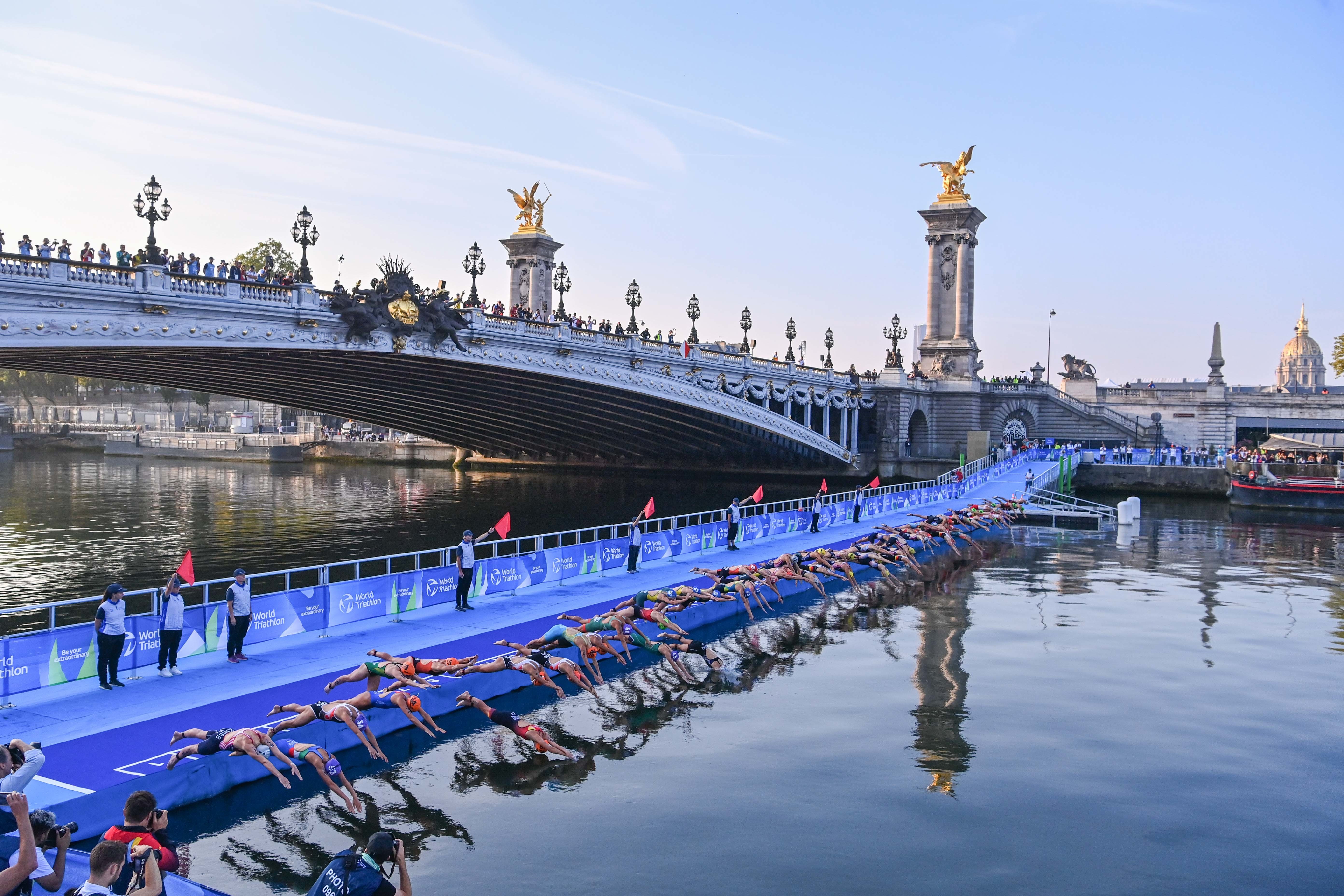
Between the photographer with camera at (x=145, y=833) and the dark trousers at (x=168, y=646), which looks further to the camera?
the dark trousers at (x=168, y=646)

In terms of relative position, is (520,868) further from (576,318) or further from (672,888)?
(576,318)

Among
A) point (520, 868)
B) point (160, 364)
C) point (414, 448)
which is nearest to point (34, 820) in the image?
point (520, 868)

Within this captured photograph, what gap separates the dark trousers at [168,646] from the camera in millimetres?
18766

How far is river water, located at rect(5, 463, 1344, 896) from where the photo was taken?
1362 cm

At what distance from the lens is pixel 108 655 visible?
58.5ft

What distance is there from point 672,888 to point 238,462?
10375cm

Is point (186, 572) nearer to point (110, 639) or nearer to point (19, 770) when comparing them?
point (110, 639)

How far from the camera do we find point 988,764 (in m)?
17.6

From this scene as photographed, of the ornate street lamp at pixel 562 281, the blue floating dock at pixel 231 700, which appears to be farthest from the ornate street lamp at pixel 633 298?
the blue floating dock at pixel 231 700

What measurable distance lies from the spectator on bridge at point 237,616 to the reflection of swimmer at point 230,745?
184 inches

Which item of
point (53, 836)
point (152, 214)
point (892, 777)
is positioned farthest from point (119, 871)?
point (152, 214)

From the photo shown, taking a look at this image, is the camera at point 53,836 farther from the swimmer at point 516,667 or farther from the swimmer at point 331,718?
the swimmer at point 516,667

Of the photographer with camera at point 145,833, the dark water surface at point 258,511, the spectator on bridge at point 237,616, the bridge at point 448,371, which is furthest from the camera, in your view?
the dark water surface at point 258,511

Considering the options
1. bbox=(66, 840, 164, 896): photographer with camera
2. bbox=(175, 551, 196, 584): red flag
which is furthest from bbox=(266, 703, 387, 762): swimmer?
bbox=(66, 840, 164, 896): photographer with camera
